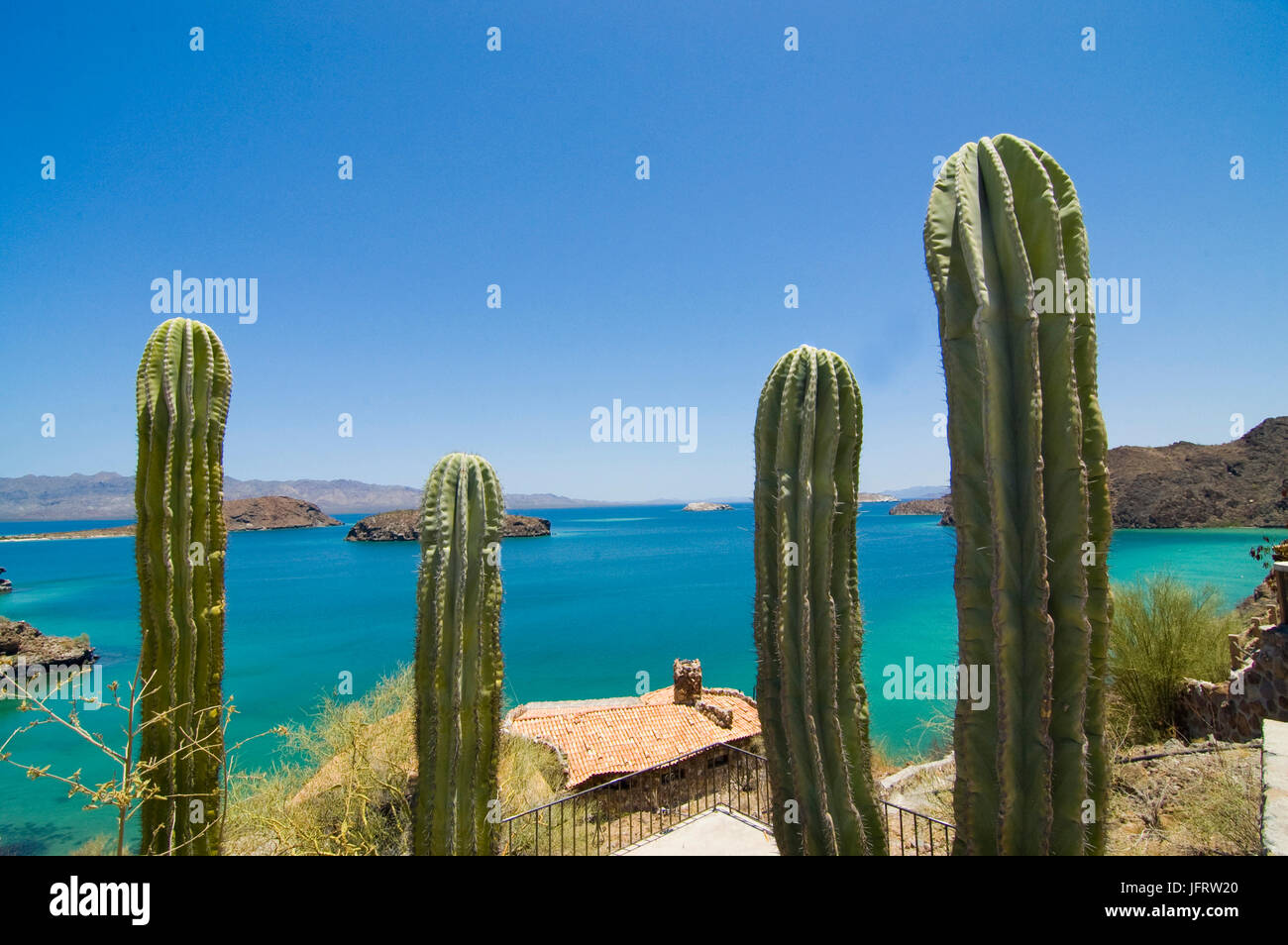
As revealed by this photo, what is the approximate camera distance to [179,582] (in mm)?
4238

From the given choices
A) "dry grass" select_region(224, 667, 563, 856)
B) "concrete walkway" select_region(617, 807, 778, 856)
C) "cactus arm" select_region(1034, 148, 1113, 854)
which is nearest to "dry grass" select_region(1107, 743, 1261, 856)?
"cactus arm" select_region(1034, 148, 1113, 854)

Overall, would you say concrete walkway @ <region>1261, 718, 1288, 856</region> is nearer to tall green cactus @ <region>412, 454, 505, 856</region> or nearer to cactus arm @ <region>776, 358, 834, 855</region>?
cactus arm @ <region>776, 358, 834, 855</region>

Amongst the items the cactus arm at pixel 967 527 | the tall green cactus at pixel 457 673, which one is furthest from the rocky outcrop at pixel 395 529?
the cactus arm at pixel 967 527

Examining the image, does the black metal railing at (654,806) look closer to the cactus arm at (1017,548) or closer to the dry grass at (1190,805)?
the dry grass at (1190,805)

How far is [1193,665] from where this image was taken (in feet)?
31.1

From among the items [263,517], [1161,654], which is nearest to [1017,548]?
[1161,654]

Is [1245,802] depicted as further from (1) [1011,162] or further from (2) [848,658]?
(1) [1011,162]

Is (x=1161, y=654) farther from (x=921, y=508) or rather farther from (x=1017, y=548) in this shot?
(x=921, y=508)

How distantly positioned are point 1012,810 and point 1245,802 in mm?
4349

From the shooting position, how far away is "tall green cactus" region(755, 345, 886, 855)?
3287mm

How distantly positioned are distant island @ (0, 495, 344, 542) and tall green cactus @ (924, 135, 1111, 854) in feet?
518

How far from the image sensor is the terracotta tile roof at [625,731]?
42.3 ft

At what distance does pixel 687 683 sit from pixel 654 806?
5529 millimetres
